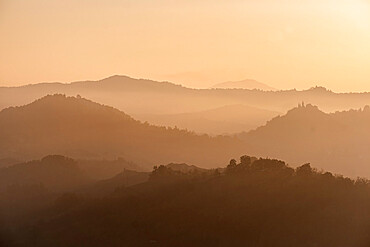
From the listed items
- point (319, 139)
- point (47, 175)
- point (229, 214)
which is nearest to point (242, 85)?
point (229, 214)

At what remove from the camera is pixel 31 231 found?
65.9 feet

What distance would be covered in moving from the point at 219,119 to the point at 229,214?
11.2 metres

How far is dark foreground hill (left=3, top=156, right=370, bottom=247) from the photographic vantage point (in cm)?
1642

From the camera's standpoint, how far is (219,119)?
28.9 meters

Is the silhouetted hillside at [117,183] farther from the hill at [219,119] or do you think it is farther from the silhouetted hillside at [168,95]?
the silhouetted hillside at [168,95]

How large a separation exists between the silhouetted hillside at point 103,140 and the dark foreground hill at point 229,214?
7.16m

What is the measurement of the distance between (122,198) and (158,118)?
5986 mm

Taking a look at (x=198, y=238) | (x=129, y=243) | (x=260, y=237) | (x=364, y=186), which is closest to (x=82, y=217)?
(x=129, y=243)

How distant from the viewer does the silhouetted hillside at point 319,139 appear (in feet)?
102

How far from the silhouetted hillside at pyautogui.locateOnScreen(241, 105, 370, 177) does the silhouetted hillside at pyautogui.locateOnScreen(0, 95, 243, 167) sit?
3.39 metres

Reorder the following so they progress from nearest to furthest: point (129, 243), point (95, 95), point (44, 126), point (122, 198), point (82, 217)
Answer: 1. point (129, 243)
2. point (82, 217)
3. point (122, 198)
4. point (95, 95)
5. point (44, 126)

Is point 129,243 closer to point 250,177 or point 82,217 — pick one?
point 82,217

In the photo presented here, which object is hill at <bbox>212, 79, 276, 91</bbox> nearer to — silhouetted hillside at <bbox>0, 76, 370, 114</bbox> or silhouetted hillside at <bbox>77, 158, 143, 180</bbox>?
silhouetted hillside at <bbox>0, 76, 370, 114</bbox>

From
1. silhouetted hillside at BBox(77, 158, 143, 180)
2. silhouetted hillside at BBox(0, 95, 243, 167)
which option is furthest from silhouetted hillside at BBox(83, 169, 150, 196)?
silhouetted hillside at BBox(77, 158, 143, 180)
